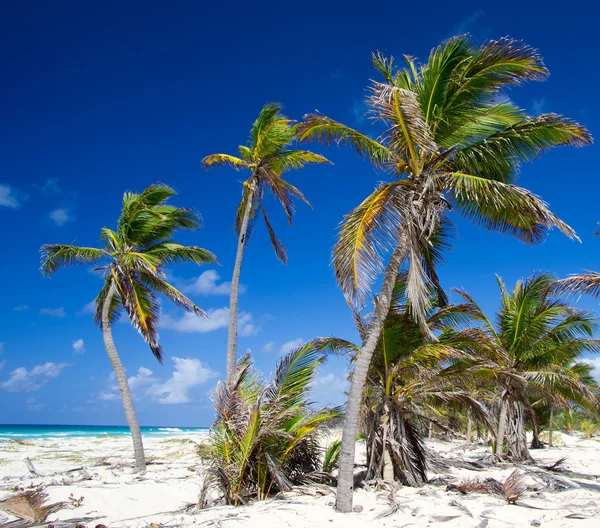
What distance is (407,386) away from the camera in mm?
9289

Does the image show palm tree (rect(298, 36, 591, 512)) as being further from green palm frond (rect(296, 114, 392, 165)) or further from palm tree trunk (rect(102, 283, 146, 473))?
palm tree trunk (rect(102, 283, 146, 473))

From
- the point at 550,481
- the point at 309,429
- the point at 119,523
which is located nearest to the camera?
the point at 119,523

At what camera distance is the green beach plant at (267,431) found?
7.82 meters

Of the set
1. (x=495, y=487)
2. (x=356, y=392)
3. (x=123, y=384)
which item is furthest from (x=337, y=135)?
(x=123, y=384)

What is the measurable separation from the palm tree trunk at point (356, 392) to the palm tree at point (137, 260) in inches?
300

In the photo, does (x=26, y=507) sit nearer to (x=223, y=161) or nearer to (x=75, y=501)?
(x=75, y=501)

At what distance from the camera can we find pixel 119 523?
703cm

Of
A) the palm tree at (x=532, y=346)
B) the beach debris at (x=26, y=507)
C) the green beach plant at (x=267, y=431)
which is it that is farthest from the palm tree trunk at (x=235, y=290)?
the palm tree at (x=532, y=346)

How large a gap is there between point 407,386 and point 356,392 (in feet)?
7.16

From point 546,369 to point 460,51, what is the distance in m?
11.8

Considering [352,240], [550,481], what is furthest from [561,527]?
[352,240]

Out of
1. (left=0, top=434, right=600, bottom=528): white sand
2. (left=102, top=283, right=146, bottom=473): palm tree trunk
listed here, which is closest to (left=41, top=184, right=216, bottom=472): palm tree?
(left=102, top=283, right=146, bottom=473): palm tree trunk

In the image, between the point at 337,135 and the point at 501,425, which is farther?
the point at 501,425

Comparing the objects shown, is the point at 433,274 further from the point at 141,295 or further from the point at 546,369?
the point at 141,295
